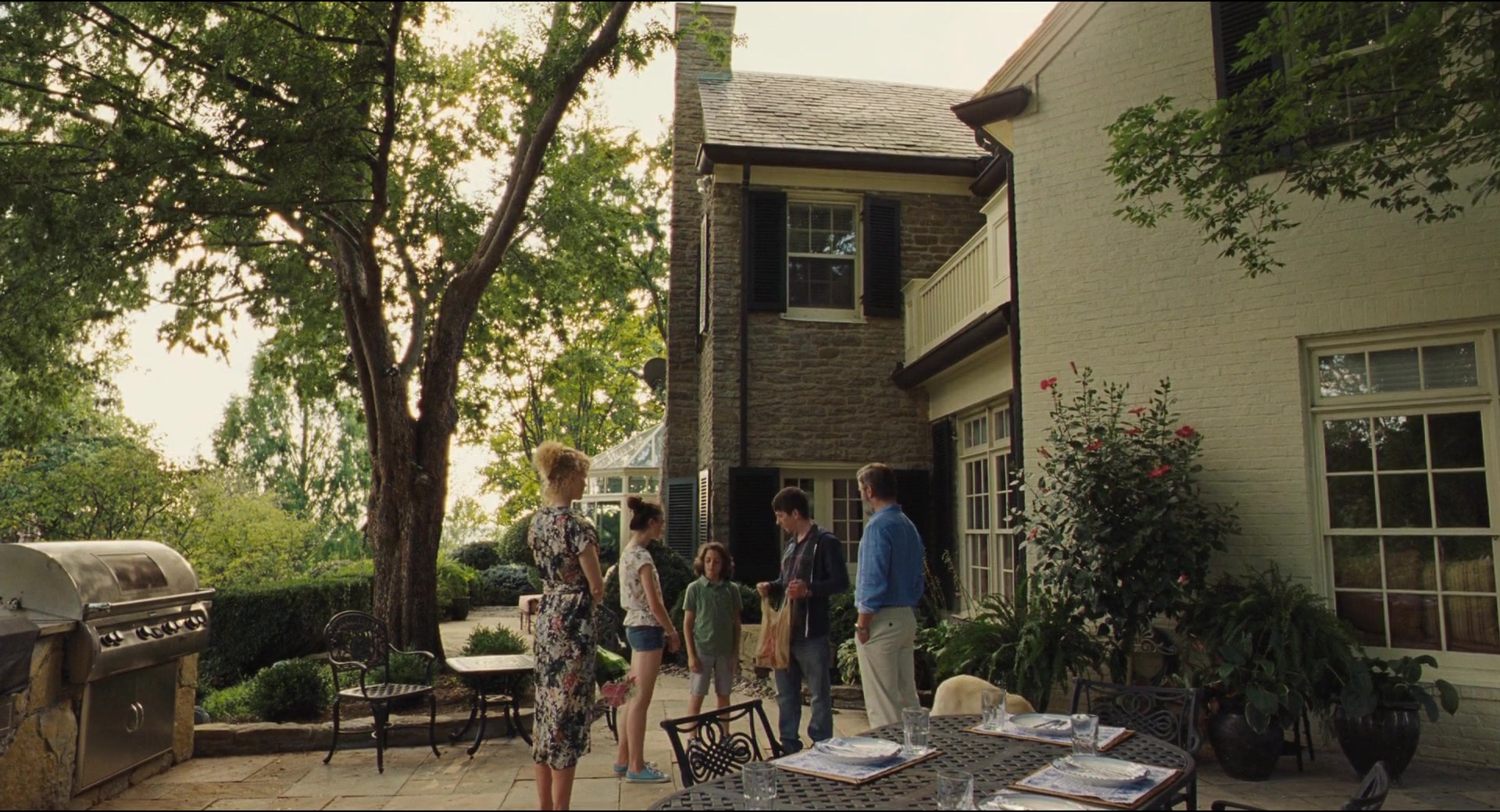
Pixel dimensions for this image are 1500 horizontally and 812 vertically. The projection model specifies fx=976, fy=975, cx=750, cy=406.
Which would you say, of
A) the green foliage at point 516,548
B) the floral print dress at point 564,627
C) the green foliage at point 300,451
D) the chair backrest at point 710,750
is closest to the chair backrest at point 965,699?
the floral print dress at point 564,627

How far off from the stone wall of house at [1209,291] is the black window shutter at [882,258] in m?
3.50

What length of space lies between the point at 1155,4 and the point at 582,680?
21.5 feet

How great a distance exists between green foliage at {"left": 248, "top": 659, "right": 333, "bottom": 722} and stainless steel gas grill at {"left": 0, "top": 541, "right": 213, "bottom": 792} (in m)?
1.00

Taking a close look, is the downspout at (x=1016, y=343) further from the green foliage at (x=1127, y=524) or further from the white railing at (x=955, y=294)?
the green foliage at (x=1127, y=524)

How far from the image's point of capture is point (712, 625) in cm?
602

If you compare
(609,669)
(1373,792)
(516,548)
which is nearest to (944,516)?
(609,669)

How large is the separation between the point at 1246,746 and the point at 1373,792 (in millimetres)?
3389

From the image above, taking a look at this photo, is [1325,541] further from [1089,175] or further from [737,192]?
[737,192]

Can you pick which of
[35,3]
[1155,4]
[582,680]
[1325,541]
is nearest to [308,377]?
[35,3]

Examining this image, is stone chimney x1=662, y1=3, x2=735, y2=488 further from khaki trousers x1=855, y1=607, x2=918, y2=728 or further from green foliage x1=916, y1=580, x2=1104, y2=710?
khaki trousers x1=855, y1=607, x2=918, y2=728

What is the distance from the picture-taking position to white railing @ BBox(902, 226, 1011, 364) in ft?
29.3

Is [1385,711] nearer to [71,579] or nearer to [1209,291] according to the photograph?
[1209,291]

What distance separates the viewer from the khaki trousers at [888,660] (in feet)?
17.3

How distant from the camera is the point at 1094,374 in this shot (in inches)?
295
